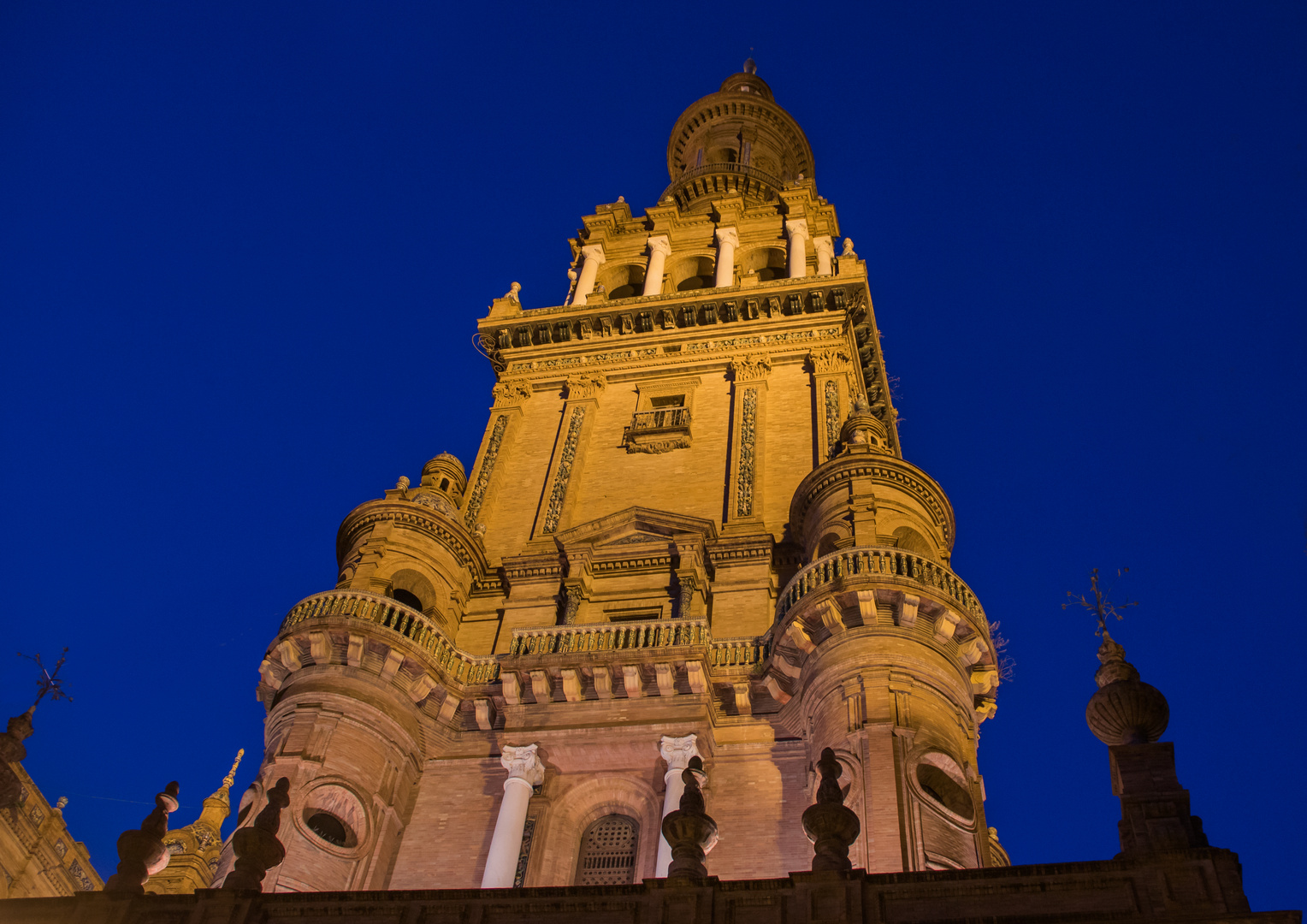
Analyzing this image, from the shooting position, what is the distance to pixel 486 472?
121 ft

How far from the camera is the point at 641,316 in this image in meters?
41.3

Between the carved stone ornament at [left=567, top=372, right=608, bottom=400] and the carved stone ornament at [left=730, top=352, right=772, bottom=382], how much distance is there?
3.90 m

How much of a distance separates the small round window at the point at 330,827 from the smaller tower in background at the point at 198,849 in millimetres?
13116

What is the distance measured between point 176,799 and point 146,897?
2470mm

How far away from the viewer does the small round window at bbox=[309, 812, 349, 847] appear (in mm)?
25789

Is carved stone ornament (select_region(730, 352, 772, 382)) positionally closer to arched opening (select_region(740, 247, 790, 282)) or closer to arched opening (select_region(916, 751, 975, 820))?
arched opening (select_region(740, 247, 790, 282))

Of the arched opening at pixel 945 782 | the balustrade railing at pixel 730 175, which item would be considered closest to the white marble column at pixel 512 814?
the arched opening at pixel 945 782

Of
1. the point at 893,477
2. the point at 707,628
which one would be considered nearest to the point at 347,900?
the point at 707,628

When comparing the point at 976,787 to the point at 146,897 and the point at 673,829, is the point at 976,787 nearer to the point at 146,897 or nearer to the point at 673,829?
the point at 673,829

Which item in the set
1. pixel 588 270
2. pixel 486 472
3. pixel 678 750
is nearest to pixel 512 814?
pixel 678 750

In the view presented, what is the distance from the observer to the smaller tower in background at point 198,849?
38.5 metres

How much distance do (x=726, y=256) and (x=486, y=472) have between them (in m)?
12.9

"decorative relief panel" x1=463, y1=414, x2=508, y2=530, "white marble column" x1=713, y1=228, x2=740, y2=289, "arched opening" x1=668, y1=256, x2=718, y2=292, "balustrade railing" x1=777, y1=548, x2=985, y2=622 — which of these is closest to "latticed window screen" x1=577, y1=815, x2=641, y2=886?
"balustrade railing" x1=777, y1=548, x2=985, y2=622

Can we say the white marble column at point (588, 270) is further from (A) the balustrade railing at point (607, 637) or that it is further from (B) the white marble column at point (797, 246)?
(A) the balustrade railing at point (607, 637)
